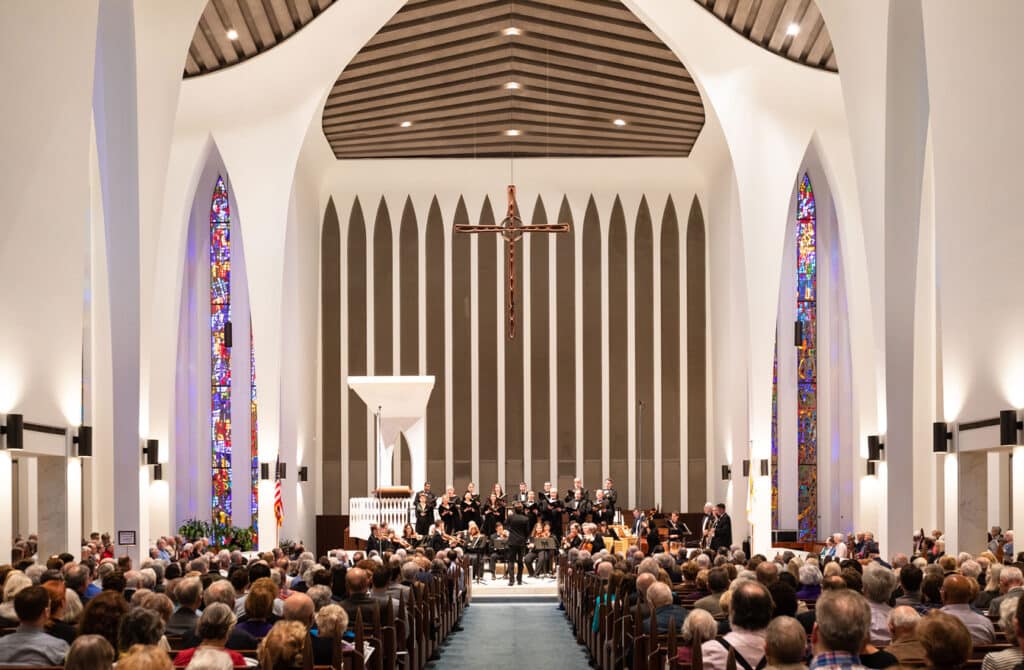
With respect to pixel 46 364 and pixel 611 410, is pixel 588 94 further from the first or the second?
pixel 46 364

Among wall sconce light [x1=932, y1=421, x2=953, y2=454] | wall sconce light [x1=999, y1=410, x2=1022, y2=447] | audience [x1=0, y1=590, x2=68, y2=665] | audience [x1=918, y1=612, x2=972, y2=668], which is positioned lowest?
audience [x1=0, y1=590, x2=68, y2=665]

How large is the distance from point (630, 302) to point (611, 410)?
2.13 metres

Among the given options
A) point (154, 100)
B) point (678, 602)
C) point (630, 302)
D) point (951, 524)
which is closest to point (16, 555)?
point (154, 100)

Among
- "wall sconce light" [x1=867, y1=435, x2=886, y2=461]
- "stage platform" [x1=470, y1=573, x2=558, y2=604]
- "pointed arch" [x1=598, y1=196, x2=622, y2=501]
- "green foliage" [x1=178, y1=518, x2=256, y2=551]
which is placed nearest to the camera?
"wall sconce light" [x1=867, y1=435, x2=886, y2=461]

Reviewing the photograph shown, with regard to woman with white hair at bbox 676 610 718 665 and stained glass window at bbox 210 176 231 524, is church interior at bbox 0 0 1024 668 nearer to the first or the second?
stained glass window at bbox 210 176 231 524

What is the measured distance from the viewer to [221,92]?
17.8 metres

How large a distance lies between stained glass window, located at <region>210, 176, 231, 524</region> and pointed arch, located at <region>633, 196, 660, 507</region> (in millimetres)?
7755

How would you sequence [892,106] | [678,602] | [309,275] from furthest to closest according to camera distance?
[309,275]
[892,106]
[678,602]

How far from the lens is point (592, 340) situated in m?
24.5

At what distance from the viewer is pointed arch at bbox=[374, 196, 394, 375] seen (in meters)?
24.5

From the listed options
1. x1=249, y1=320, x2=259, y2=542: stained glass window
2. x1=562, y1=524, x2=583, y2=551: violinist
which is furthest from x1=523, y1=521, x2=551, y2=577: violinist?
x1=249, y1=320, x2=259, y2=542: stained glass window

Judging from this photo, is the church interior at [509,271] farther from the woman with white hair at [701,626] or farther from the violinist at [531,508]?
the woman with white hair at [701,626]

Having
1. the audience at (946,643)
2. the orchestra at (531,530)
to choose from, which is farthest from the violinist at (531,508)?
the audience at (946,643)

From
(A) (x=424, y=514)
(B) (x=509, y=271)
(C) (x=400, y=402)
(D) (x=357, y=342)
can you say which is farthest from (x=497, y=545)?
(D) (x=357, y=342)
